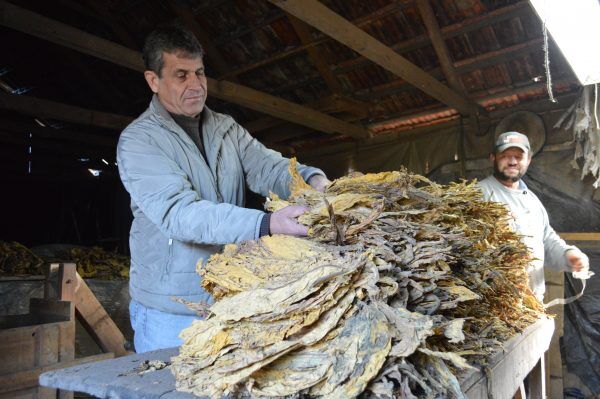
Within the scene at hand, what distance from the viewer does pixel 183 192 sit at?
1.57 metres

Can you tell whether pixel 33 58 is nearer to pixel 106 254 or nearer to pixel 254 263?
pixel 106 254

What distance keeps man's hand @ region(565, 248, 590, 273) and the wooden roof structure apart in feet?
5.25

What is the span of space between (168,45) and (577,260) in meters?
3.67

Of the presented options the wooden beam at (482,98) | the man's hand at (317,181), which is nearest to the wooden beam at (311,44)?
the wooden beam at (482,98)

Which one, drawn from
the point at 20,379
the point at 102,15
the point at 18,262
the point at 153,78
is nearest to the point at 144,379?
the point at 153,78

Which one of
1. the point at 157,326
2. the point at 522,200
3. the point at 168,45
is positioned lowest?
the point at 157,326

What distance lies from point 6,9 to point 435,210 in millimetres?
3690

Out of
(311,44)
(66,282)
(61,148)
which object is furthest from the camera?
(61,148)

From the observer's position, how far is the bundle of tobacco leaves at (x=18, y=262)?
17.0 feet

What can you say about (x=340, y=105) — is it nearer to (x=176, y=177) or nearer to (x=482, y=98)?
(x=482, y=98)

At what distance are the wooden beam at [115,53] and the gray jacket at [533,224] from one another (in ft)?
9.04

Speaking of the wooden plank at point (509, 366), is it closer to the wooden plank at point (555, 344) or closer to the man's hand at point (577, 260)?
the man's hand at point (577, 260)

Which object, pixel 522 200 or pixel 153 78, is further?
pixel 522 200

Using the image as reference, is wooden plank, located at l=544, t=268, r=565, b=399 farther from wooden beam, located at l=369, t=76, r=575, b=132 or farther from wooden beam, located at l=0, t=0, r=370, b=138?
wooden beam, located at l=0, t=0, r=370, b=138
